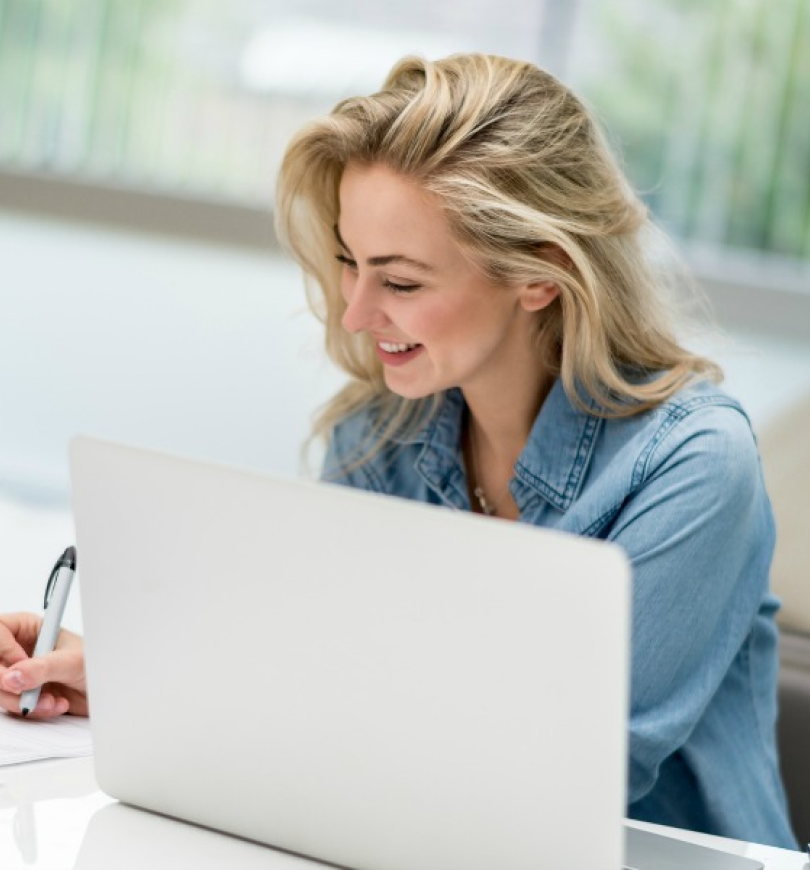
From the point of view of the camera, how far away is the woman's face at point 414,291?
5.23ft

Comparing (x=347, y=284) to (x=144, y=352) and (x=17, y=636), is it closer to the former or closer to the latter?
(x=17, y=636)

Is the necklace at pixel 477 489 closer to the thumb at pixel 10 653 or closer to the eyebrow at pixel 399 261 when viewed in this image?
the eyebrow at pixel 399 261

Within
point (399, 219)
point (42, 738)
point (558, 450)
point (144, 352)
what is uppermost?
point (399, 219)

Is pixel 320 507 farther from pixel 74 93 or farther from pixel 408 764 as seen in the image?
pixel 74 93

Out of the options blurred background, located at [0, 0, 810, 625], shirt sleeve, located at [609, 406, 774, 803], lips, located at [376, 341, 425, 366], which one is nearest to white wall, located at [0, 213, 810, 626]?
blurred background, located at [0, 0, 810, 625]

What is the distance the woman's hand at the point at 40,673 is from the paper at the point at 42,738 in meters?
0.01

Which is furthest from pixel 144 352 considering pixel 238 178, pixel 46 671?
pixel 46 671

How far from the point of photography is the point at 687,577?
1412 millimetres

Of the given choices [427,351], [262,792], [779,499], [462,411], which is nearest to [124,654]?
[262,792]

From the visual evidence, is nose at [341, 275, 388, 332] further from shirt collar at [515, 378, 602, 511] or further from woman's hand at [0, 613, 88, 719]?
woman's hand at [0, 613, 88, 719]

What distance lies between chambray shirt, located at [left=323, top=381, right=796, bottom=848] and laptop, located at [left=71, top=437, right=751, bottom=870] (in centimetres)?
48

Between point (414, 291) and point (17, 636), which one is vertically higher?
point (414, 291)

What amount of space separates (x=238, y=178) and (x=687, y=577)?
2.79 metres

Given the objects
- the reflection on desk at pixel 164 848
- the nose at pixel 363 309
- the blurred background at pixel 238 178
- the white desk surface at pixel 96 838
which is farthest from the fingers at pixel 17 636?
the blurred background at pixel 238 178
